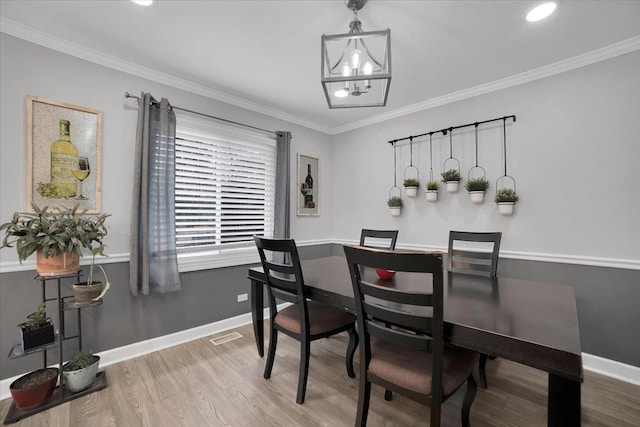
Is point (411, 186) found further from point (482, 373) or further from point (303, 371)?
point (303, 371)

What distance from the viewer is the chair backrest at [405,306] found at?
1.13 metres

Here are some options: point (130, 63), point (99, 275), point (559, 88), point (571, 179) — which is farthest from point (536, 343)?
point (130, 63)

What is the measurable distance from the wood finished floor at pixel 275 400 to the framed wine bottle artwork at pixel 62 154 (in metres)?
1.40

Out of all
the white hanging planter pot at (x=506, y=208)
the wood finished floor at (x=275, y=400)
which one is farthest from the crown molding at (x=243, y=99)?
the wood finished floor at (x=275, y=400)

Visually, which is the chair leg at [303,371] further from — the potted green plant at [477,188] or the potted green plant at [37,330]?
the potted green plant at [477,188]

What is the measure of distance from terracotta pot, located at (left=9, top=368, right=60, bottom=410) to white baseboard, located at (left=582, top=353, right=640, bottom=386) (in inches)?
147

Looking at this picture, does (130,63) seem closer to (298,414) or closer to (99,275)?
(99,275)

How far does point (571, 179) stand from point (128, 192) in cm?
388

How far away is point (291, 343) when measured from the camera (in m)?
2.69

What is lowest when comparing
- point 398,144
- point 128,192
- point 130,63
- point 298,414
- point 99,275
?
point 298,414

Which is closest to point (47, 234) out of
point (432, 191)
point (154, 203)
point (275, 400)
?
point (154, 203)

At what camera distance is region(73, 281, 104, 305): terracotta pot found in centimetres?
193

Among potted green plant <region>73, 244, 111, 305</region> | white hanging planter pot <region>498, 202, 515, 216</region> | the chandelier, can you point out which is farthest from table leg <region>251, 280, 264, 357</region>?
white hanging planter pot <region>498, 202, 515, 216</region>

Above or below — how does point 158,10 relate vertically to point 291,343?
above
